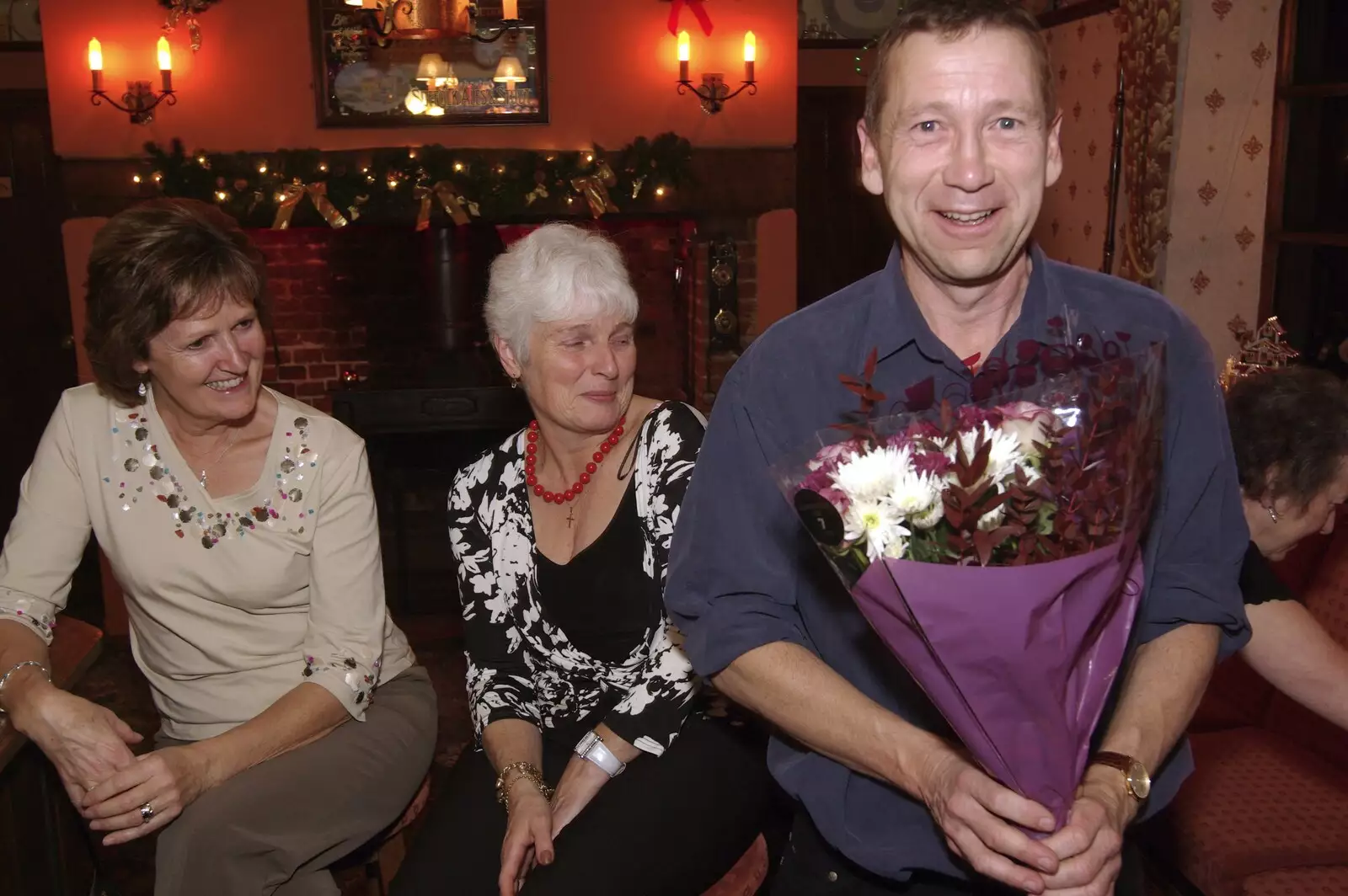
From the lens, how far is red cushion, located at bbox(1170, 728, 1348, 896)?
209cm

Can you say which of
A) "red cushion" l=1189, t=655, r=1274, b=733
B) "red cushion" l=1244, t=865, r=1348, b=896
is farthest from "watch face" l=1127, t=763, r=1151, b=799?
"red cushion" l=1189, t=655, r=1274, b=733

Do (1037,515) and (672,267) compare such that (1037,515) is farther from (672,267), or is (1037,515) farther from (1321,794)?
(672,267)

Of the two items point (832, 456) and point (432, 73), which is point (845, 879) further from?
point (432, 73)

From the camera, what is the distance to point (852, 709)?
4.09 feet

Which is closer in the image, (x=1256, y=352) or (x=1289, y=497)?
(x=1289, y=497)

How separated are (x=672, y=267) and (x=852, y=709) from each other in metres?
4.41

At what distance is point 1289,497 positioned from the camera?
6.73 ft

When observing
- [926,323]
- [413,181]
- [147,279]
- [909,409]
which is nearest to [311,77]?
[413,181]

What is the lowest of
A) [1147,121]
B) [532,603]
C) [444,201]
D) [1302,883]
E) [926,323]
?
[1302,883]

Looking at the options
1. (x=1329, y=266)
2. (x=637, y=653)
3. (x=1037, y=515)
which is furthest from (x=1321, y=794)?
(x=1329, y=266)

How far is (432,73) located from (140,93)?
121 centimetres

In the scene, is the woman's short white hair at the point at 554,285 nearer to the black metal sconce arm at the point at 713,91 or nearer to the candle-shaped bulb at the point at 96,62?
the black metal sconce arm at the point at 713,91

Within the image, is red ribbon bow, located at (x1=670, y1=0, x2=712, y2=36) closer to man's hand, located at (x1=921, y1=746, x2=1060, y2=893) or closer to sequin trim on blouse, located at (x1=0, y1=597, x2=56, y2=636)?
sequin trim on blouse, located at (x1=0, y1=597, x2=56, y2=636)

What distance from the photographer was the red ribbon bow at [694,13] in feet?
15.6
